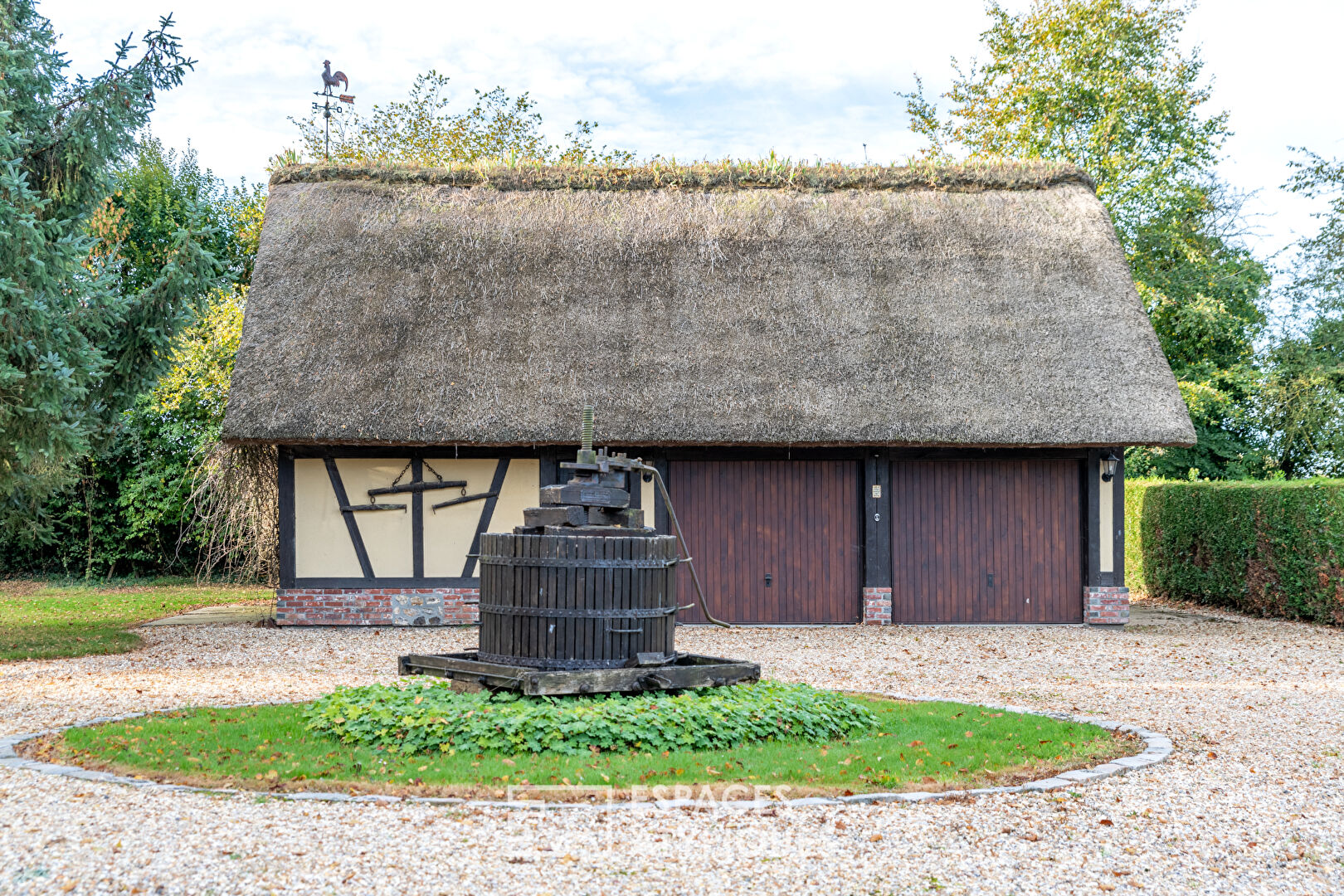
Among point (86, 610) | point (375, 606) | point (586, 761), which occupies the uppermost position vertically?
point (375, 606)

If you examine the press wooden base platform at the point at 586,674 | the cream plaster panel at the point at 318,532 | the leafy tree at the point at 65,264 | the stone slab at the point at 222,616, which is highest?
the leafy tree at the point at 65,264

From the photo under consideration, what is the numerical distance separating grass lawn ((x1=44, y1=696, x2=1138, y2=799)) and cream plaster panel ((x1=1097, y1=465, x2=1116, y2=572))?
6.31 metres

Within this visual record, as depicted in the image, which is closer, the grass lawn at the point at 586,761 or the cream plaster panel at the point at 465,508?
the grass lawn at the point at 586,761

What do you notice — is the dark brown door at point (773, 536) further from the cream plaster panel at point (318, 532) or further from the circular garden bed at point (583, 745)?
the circular garden bed at point (583, 745)

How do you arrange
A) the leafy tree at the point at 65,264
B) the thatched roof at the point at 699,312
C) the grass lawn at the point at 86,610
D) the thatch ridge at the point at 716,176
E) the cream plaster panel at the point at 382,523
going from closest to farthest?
the leafy tree at the point at 65,264 < the grass lawn at the point at 86,610 < the thatched roof at the point at 699,312 < the cream plaster panel at the point at 382,523 < the thatch ridge at the point at 716,176

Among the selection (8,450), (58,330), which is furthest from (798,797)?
(8,450)

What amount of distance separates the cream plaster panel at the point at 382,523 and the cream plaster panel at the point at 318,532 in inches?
7.3

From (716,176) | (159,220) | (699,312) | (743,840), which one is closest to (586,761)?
(743,840)

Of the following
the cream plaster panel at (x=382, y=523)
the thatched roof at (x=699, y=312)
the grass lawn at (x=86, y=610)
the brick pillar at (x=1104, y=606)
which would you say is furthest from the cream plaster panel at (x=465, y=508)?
the brick pillar at (x=1104, y=606)

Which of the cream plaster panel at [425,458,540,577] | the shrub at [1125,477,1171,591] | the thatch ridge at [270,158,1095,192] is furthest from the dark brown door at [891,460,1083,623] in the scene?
the shrub at [1125,477,1171,591]

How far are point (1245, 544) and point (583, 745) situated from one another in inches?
447

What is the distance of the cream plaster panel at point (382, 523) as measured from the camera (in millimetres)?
12023

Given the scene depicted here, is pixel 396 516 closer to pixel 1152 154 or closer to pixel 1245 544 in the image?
pixel 1245 544

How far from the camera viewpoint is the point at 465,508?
12094mm
